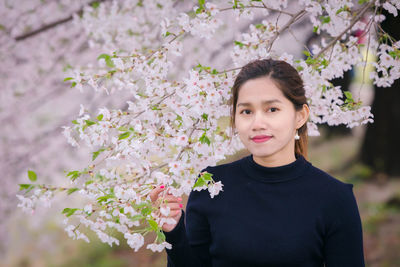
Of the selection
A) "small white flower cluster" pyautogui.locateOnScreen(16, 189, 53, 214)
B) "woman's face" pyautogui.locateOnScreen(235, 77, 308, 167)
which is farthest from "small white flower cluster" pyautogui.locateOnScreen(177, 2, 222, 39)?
"small white flower cluster" pyautogui.locateOnScreen(16, 189, 53, 214)

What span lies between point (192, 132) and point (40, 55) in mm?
4426

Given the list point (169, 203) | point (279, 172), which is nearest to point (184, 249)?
point (169, 203)

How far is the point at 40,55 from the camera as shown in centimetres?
571

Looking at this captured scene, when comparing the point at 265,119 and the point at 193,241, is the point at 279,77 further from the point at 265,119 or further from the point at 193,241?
the point at 193,241

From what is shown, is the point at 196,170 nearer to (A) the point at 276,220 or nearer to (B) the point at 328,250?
(A) the point at 276,220

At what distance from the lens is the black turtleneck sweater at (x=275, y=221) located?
1621 mm

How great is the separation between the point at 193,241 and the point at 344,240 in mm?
707

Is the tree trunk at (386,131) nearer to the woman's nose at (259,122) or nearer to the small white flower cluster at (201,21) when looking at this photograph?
the small white flower cluster at (201,21)

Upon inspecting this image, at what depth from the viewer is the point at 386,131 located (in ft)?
18.9

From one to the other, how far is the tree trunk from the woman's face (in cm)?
457

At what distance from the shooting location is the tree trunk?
18.6 ft

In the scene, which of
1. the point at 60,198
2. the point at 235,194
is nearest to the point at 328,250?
the point at 235,194

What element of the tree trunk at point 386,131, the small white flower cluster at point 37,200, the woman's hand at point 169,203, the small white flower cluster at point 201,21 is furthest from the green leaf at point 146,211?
the tree trunk at point 386,131

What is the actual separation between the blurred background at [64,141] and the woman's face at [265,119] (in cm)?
321
